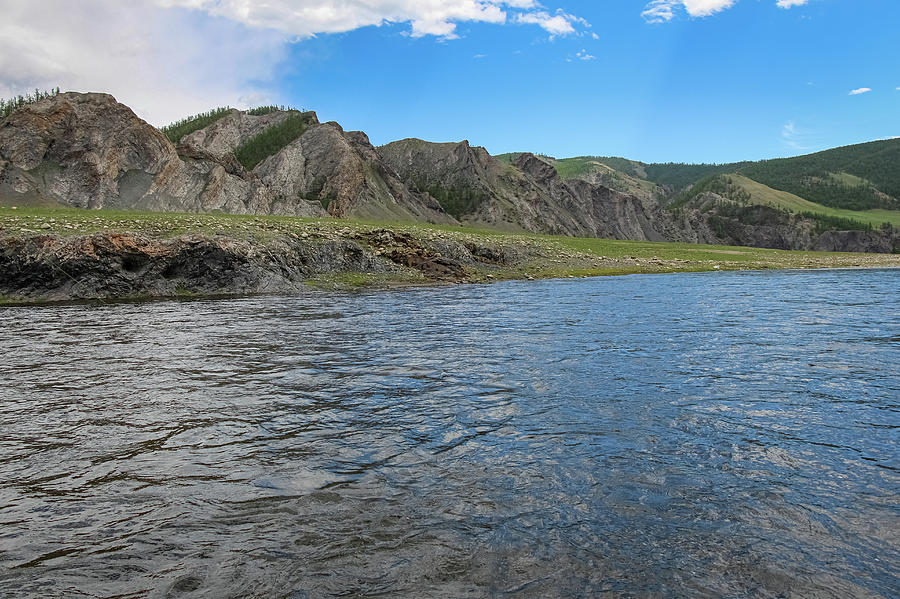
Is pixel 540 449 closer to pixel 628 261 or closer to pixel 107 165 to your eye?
pixel 628 261

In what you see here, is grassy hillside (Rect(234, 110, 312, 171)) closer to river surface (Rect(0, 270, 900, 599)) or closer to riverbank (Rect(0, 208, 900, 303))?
riverbank (Rect(0, 208, 900, 303))

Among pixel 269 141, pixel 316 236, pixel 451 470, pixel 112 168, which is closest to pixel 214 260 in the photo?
pixel 316 236

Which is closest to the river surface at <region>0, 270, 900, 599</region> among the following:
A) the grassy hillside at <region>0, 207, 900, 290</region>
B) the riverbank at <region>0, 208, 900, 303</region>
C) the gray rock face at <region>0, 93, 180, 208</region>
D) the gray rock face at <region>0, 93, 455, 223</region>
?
the riverbank at <region>0, 208, 900, 303</region>

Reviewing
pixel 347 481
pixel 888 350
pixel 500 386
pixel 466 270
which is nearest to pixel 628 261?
pixel 466 270

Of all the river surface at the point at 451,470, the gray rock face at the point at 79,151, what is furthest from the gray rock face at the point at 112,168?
the river surface at the point at 451,470

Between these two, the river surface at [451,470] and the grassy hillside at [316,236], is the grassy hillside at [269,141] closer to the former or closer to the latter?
the grassy hillside at [316,236]

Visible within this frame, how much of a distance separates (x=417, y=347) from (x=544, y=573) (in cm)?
1321

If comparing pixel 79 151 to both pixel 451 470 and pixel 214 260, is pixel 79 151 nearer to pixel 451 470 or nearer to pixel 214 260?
pixel 214 260

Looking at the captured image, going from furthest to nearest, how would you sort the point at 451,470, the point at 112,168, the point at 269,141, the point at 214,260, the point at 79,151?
1. the point at 269,141
2. the point at 112,168
3. the point at 79,151
4. the point at 214,260
5. the point at 451,470

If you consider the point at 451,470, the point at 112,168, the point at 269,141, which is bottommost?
the point at 451,470

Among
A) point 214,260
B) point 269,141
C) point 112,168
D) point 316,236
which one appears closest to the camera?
point 214,260

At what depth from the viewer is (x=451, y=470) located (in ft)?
27.5

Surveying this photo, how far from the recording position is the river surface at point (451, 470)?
577 centimetres

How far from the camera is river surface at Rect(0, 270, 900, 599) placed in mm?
5770
